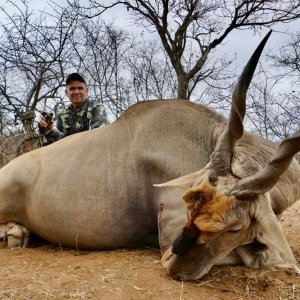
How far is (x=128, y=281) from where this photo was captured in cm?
285

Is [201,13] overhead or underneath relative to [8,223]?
overhead

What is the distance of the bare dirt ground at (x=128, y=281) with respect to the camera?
2.66 metres

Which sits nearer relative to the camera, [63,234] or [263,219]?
[263,219]

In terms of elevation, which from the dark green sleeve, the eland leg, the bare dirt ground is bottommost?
the bare dirt ground

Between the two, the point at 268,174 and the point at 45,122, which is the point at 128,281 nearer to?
the point at 268,174

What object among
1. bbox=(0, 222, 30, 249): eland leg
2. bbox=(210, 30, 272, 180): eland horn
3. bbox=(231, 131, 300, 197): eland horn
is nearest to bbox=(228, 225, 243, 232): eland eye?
bbox=(231, 131, 300, 197): eland horn

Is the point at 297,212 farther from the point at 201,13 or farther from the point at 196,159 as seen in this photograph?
the point at 201,13

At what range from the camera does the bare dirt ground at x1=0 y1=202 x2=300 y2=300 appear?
2.66m

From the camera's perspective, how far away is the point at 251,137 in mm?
3689

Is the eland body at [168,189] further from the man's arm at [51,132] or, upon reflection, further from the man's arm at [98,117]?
the man's arm at [51,132]

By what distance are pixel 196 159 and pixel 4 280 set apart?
1.64 m

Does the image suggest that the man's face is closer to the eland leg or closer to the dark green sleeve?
the dark green sleeve

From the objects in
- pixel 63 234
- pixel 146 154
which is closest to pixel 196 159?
pixel 146 154

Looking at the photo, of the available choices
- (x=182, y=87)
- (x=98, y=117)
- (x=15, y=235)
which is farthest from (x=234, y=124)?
(x=182, y=87)
